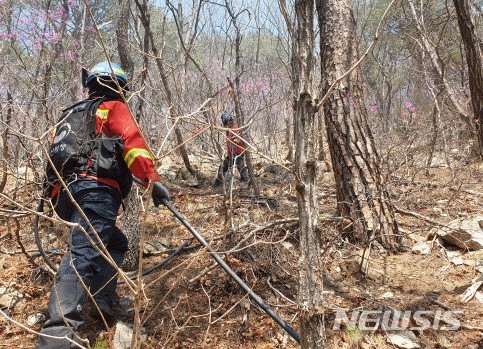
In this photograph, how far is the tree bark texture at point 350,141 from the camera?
2996mm

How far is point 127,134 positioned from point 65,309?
1066 mm

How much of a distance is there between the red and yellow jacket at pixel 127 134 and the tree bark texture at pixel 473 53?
322 cm

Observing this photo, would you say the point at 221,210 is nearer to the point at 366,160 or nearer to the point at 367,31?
the point at 366,160

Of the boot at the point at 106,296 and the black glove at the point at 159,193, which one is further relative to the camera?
the boot at the point at 106,296

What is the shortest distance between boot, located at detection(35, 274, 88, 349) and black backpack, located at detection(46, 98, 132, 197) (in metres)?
0.67

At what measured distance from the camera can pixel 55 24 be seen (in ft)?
32.1

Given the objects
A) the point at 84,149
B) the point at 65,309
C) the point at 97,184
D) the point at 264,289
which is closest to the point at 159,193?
the point at 97,184

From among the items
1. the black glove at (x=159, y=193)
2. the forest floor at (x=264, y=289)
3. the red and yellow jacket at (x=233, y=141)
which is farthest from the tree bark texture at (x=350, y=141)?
the black glove at (x=159, y=193)

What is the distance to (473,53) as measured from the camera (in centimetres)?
350

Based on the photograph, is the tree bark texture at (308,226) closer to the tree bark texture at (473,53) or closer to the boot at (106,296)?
the boot at (106,296)

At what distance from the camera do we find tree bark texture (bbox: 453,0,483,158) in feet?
11.1

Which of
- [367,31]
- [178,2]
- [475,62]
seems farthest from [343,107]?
[367,31]

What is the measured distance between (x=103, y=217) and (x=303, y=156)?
1455 millimetres

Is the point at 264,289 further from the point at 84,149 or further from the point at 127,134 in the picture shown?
the point at 84,149
